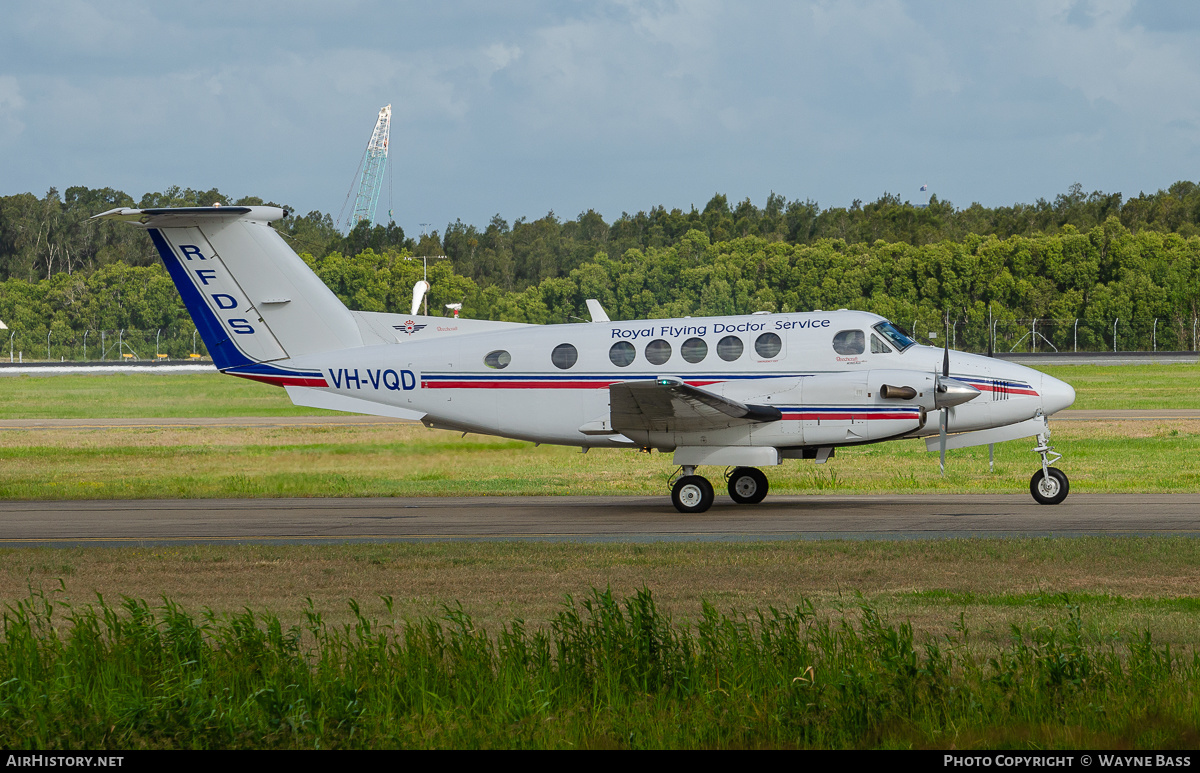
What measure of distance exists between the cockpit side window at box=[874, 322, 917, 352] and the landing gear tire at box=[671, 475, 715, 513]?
3878 mm

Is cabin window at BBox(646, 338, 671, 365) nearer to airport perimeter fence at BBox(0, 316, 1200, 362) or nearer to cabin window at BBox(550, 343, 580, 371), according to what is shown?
cabin window at BBox(550, 343, 580, 371)

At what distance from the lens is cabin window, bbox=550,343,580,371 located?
20859mm

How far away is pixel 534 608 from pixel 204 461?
22.7 metres

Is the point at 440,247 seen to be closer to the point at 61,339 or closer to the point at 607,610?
the point at 61,339

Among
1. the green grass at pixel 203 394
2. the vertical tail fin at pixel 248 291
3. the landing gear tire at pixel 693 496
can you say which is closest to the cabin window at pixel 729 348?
the landing gear tire at pixel 693 496

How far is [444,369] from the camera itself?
69.9 ft

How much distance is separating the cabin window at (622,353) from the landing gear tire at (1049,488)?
692 cm

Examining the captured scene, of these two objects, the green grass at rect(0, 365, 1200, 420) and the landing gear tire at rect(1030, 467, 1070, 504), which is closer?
the landing gear tire at rect(1030, 467, 1070, 504)

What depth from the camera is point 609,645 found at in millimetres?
8000

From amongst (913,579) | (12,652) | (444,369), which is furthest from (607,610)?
(444,369)

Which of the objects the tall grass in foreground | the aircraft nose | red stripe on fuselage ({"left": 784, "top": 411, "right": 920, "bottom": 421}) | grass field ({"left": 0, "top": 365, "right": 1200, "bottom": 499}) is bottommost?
grass field ({"left": 0, "top": 365, "right": 1200, "bottom": 499})

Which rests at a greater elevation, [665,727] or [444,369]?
[444,369]

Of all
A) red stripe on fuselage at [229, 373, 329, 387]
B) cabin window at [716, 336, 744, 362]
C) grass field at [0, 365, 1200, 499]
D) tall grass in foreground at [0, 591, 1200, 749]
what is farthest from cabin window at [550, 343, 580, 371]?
tall grass in foreground at [0, 591, 1200, 749]

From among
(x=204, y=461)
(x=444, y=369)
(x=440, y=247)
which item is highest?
(x=440, y=247)
